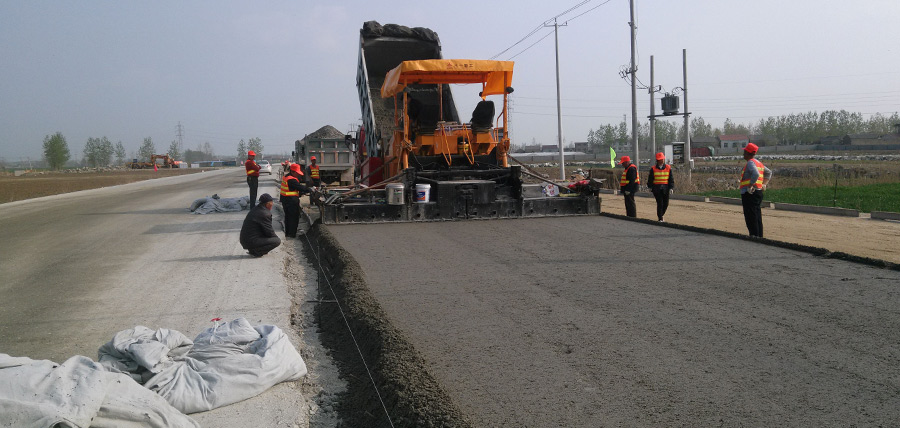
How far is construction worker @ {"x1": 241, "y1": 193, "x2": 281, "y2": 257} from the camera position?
971 cm

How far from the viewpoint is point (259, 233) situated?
9.79 m

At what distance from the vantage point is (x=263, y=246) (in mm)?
9742

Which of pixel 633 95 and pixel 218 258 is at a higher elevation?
pixel 633 95

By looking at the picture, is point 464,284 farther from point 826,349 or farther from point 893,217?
point 893,217

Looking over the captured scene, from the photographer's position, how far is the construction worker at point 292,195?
12211mm

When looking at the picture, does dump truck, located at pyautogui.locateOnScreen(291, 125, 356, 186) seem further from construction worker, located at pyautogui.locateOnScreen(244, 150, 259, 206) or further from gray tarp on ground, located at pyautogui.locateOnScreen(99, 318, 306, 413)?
gray tarp on ground, located at pyautogui.locateOnScreen(99, 318, 306, 413)

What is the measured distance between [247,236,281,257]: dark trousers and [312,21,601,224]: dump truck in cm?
274

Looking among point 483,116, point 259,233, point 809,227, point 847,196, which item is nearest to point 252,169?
point 483,116

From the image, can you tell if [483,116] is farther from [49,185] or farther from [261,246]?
[49,185]

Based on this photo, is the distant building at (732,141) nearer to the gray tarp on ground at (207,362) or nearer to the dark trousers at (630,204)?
the dark trousers at (630,204)

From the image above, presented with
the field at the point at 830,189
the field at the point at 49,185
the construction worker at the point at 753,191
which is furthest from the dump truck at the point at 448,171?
the field at the point at 49,185

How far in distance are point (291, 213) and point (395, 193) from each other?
76.1 inches

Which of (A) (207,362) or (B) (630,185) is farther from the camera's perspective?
(B) (630,185)

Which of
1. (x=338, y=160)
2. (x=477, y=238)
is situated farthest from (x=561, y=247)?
(x=338, y=160)
